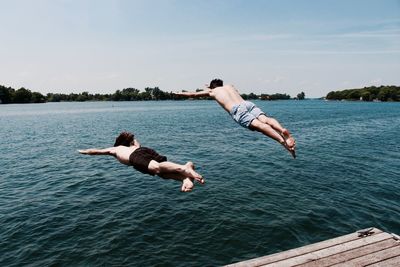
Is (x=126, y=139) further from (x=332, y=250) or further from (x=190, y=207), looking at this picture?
(x=190, y=207)

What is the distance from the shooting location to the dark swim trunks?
8.12 m

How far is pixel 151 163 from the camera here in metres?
8.02

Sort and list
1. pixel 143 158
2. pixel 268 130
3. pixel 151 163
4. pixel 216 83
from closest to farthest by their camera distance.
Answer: pixel 151 163 → pixel 143 158 → pixel 268 130 → pixel 216 83

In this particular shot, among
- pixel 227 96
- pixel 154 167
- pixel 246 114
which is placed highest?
pixel 227 96

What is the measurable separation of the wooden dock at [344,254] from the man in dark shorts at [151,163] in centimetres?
515

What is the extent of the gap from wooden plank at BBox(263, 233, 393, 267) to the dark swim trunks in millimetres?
5580

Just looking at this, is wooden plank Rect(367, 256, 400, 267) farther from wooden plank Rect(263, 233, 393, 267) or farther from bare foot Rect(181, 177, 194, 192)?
bare foot Rect(181, 177, 194, 192)

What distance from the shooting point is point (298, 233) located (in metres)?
17.0

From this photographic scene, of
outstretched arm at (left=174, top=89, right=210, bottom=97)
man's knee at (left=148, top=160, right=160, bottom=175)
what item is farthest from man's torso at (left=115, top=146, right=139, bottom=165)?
outstretched arm at (left=174, top=89, right=210, bottom=97)

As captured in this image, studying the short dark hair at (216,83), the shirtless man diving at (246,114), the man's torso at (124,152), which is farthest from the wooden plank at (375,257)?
the man's torso at (124,152)

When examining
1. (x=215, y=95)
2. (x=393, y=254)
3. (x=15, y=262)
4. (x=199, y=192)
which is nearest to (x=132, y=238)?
(x=15, y=262)

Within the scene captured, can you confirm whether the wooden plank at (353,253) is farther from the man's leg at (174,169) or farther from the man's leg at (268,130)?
the man's leg at (174,169)

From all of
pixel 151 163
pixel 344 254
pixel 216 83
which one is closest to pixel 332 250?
pixel 344 254

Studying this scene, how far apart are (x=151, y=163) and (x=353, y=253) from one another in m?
8.11
